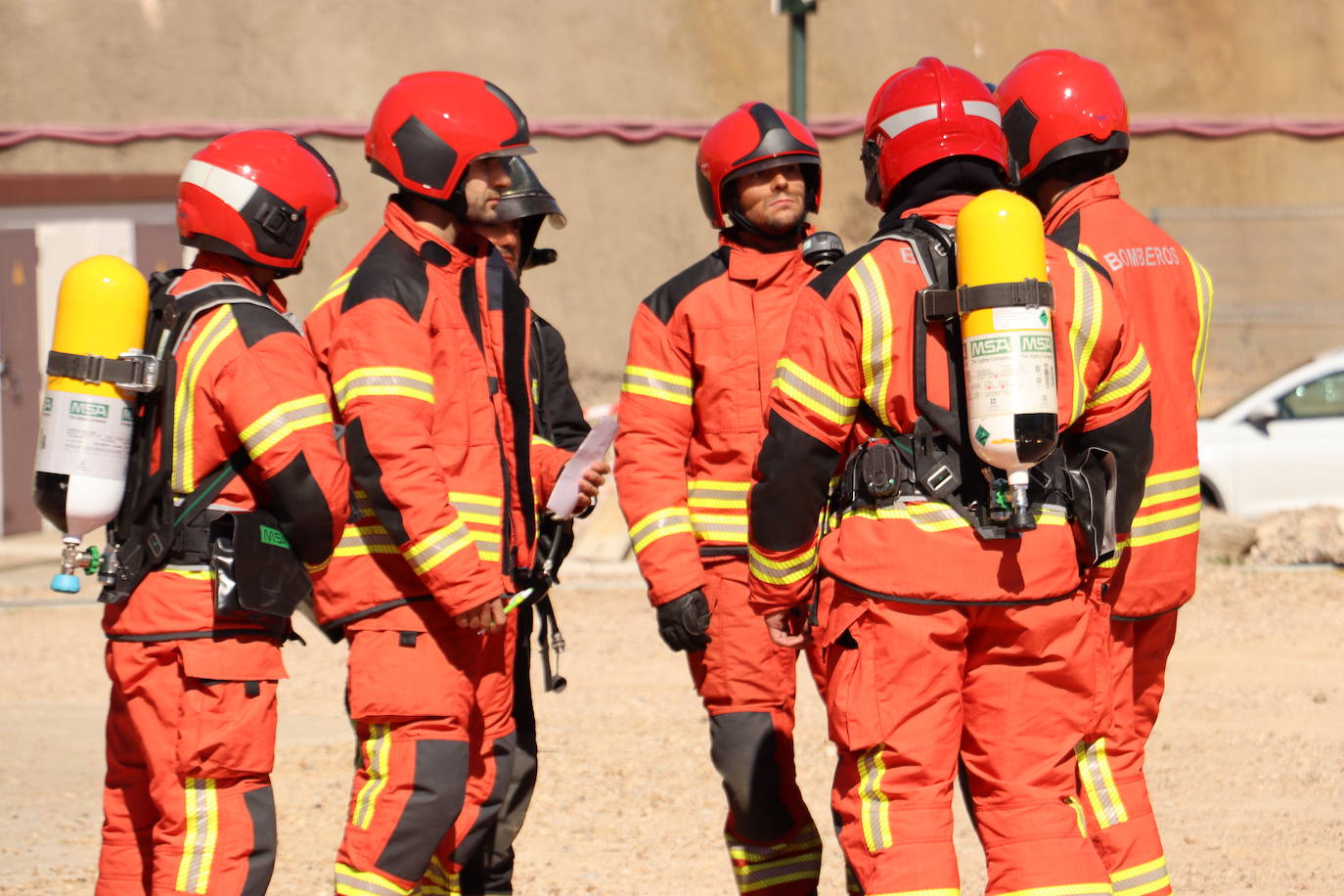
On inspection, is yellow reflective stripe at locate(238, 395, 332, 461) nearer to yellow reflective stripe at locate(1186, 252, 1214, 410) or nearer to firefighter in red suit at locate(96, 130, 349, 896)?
firefighter in red suit at locate(96, 130, 349, 896)

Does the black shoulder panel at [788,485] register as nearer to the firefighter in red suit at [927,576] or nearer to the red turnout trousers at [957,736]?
the firefighter in red suit at [927,576]

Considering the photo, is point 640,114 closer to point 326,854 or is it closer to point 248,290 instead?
point 326,854

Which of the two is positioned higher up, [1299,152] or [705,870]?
[1299,152]

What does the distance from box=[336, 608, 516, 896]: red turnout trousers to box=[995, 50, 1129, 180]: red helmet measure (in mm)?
1942

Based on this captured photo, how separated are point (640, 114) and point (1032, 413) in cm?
1410

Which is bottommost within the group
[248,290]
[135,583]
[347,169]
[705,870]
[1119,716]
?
[705,870]

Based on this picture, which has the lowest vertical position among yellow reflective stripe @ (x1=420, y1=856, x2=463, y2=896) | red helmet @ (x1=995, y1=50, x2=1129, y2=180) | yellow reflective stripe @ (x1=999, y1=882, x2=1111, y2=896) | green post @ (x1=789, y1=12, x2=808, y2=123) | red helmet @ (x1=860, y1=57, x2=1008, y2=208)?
yellow reflective stripe @ (x1=420, y1=856, x2=463, y2=896)

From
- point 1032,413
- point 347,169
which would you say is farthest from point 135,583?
point 347,169

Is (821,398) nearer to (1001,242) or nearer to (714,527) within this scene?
(1001,242)

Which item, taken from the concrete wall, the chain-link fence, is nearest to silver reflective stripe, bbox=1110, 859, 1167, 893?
the concrete wall

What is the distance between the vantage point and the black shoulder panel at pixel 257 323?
412 cm

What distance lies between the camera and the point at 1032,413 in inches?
144

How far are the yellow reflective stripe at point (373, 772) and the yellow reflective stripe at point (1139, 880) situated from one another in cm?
177

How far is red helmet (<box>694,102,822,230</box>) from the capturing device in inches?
202
